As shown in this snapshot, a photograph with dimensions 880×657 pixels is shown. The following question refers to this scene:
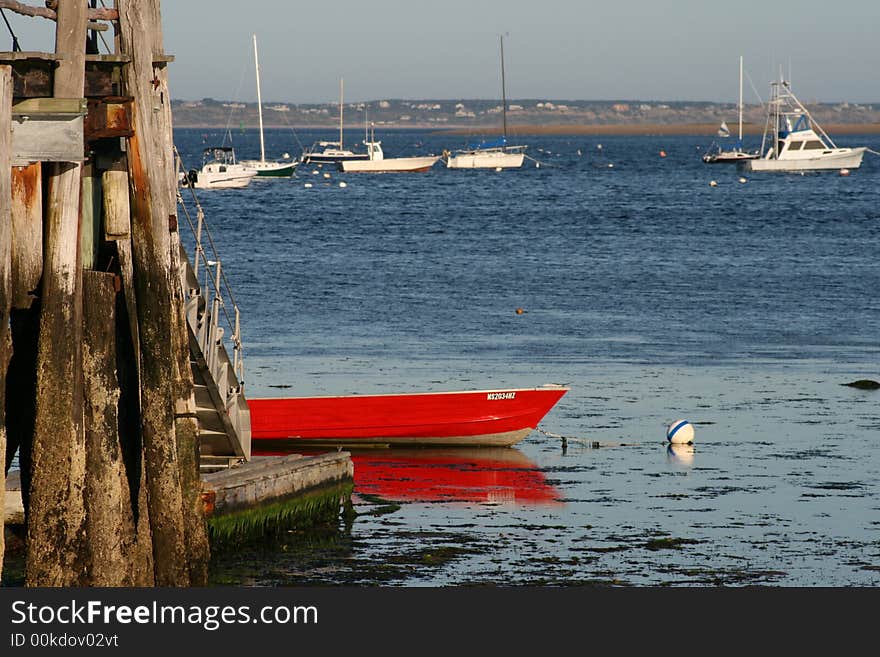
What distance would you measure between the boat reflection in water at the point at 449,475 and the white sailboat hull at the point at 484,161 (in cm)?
11532

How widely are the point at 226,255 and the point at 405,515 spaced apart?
114ft

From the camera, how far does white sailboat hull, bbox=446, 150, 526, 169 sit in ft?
443

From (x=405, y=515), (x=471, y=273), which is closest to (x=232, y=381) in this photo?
(x=405, y=515)

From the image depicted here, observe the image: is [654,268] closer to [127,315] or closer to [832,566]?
[832,566]

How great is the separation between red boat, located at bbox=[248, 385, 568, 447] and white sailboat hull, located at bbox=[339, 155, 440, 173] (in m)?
107

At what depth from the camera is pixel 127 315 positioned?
11344 mm

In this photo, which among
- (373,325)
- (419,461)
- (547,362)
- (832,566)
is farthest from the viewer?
(373,325)

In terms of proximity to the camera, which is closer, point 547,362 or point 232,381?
point 232,381

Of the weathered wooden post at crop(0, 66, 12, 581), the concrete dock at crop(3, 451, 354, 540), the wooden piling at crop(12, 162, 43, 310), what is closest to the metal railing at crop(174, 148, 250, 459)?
the concrete dock at crop(3, 451, 354, 540)

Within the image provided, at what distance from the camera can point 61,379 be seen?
10188 millimetres

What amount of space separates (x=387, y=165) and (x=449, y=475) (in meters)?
109

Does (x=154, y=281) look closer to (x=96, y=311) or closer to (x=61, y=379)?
(x=96, y=311)

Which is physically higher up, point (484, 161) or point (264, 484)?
point (264, 484)

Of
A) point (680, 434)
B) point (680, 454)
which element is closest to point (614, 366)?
point (680, 434)
